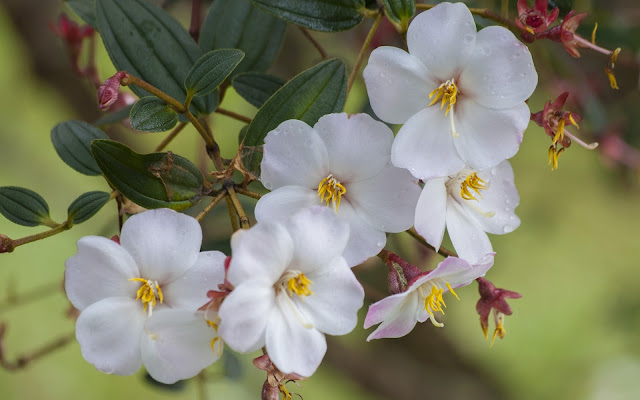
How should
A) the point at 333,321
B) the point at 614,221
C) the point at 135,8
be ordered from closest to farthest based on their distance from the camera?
the point at 333,321 → the point at 135,8 → the point at 614,221

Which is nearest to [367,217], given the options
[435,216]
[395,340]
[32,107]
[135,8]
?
[435,216]

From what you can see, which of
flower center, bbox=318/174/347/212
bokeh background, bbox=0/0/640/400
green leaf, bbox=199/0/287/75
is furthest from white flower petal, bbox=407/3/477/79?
bokeh background, bbox=0/0/640/400

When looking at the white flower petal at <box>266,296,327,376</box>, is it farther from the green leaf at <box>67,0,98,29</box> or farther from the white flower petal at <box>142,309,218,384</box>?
the green leaf at <box>67,0,98,29</box>

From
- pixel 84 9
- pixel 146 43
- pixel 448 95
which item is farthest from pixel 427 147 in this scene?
pixel 84 9

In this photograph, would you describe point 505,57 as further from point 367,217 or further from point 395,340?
point 395,340

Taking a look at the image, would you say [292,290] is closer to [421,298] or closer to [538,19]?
[421,298]

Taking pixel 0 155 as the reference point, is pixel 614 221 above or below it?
below

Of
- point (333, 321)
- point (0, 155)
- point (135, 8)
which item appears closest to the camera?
point (333, 321)
